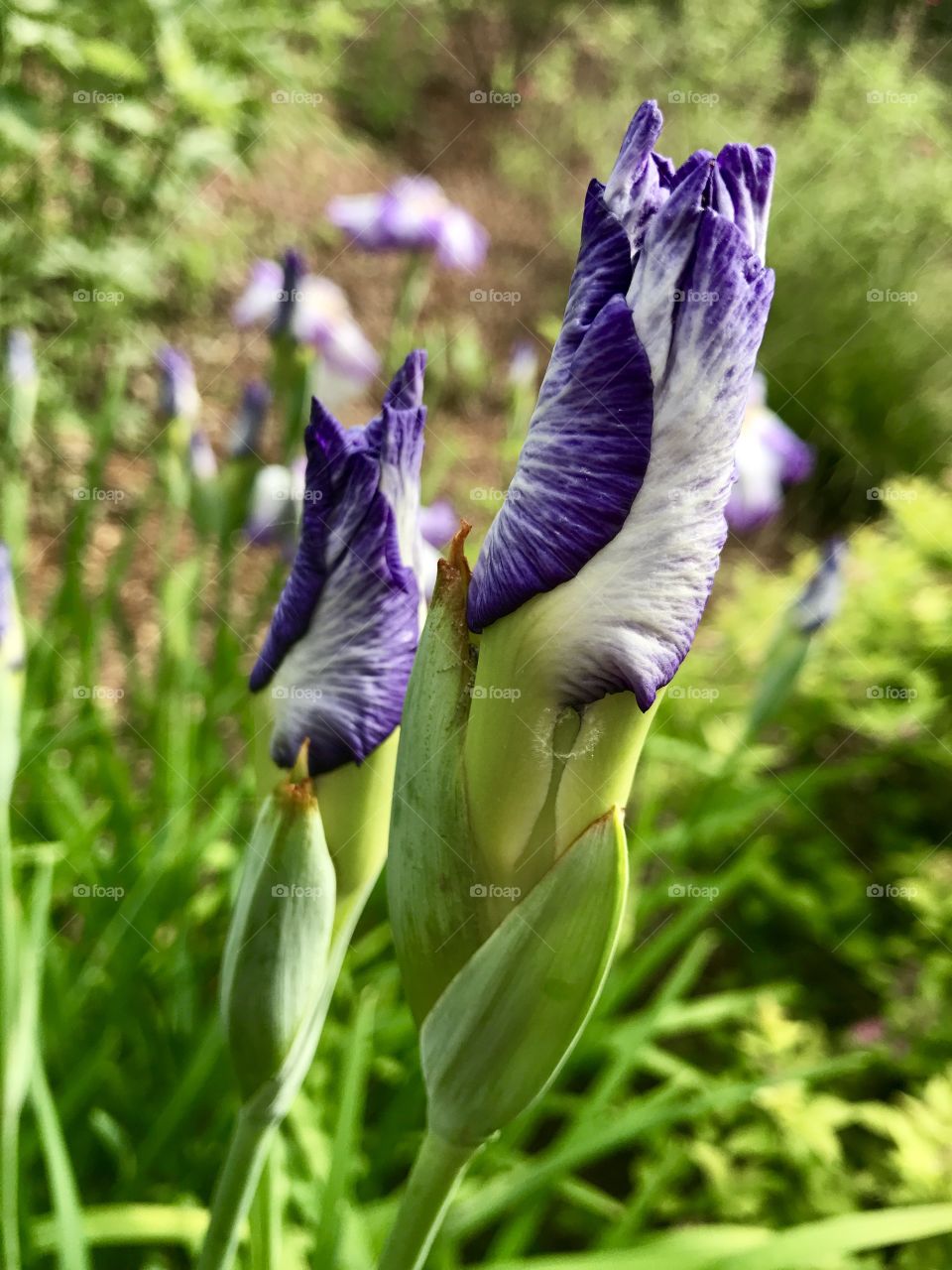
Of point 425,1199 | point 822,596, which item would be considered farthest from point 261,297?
point 425,1199

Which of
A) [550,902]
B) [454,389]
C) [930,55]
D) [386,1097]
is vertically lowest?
[386,1097]

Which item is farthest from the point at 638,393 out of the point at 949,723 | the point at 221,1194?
the point at 949,723

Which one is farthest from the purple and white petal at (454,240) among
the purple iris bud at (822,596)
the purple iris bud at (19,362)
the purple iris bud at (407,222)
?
the purple iris bud at (822,596)

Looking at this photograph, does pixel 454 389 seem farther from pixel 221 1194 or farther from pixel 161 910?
pixel 221 1194

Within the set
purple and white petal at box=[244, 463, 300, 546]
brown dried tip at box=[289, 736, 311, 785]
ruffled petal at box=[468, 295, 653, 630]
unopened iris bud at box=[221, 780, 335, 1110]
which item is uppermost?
purple and white petal at box=[244, 463, 300, 546]

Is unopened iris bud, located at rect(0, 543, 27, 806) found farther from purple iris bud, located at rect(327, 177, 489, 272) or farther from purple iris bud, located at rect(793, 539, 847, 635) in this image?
purple iris bud, located at rect(327, 177, 489, 272)

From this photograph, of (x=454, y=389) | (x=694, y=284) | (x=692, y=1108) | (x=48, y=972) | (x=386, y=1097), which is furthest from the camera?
(x=454, y=389)

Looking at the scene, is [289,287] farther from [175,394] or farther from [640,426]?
[640,426]

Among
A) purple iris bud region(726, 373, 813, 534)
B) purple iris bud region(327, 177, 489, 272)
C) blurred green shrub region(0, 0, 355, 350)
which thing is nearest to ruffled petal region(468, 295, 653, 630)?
purple iris bud region(726, 373, 813, 534)
